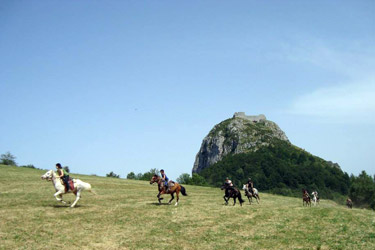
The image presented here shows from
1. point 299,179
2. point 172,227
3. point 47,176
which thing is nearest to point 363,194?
point 299,179

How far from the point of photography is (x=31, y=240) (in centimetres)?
1920

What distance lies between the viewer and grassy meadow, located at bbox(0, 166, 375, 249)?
1973 cm

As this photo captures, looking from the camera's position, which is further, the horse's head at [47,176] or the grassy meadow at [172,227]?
the horse's head at [47,176]

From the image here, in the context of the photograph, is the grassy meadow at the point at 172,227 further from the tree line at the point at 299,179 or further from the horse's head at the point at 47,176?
the tree line at the point at 299,179

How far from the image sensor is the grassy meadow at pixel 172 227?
64.7 feet

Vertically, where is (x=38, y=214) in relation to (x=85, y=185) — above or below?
below

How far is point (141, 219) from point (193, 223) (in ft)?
12.4

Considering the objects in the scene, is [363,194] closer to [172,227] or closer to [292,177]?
[292,177]

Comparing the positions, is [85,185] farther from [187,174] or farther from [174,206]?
[187,174]

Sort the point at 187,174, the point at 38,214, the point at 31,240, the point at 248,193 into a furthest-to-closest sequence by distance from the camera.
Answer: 1. the point at 187,174
2. the point at 248,193
3. the point at 38,214
4. the point at 31,240

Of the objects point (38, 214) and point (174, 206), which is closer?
point (38, 214)

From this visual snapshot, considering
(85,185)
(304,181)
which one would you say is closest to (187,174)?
(304,181)

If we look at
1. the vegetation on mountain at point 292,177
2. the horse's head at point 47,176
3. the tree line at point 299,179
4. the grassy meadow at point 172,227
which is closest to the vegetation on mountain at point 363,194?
the tree line at point 299,179

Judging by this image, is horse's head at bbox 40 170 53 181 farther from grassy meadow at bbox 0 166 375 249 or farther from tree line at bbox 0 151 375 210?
tree line at bbox 0 151 375 210
